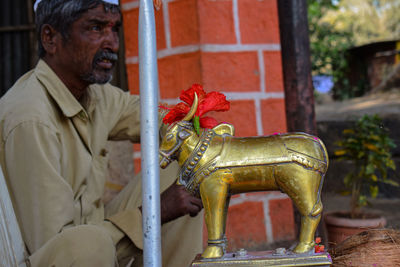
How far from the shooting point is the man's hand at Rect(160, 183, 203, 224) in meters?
1.59

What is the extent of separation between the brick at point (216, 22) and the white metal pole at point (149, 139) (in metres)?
1.58

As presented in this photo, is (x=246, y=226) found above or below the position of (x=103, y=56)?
below

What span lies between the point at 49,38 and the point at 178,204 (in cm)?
100

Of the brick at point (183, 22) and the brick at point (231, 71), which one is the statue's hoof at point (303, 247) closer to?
the brick at point (231, 71)

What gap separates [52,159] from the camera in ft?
5.37

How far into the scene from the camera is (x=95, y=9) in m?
1.96

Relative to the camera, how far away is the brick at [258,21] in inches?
104

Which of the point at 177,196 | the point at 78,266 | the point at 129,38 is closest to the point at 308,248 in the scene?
the point at 177,196

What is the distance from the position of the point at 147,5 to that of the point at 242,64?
5.56ft

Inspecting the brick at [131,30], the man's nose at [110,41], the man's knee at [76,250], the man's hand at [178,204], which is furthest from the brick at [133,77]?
the man's knee at [76,250]

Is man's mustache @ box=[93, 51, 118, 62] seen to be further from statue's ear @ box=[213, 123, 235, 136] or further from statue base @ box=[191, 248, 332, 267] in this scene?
statue base @ box=[191, 248, 332, 267]

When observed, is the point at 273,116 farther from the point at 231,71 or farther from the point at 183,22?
the point at 183,22

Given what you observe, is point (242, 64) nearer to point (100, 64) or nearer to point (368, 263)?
point (100, 64)

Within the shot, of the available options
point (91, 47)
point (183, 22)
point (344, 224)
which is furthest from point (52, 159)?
point (344, 224)
